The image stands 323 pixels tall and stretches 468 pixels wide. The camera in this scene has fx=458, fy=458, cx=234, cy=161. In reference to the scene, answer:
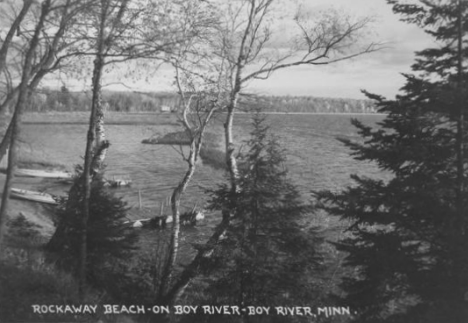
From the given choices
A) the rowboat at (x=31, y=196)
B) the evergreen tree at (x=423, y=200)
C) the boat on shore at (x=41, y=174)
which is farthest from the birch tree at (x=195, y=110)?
the boat on shore at (x=41, y=174)

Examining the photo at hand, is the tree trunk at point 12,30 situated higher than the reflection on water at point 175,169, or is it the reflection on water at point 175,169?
the tree trunk at point 12,30

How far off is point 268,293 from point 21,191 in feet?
64.9

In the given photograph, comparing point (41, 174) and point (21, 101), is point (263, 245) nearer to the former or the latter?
point (21, 101)

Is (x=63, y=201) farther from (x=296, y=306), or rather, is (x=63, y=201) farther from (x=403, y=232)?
(x=403, y=232)

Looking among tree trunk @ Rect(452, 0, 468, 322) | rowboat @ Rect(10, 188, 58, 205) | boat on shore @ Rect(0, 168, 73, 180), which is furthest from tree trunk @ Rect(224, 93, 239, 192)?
boat on shore @ Rect(0, 168, 73, 180)

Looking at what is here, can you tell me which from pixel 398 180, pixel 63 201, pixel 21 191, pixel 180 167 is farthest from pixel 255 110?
pixel 180 167

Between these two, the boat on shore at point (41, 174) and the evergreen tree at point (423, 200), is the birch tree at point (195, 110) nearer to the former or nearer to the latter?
the evergreen tree at point (423, 200)

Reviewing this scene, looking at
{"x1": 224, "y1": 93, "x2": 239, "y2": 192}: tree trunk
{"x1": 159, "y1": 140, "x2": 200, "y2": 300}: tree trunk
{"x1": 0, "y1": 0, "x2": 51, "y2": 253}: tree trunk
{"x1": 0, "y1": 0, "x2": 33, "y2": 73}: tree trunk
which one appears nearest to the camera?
{"x1": 0, "y1": 0, "x2": 51, "y2": 253}: tree trunk

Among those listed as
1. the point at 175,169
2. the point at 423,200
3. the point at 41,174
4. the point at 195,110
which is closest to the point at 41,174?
the point at 41,174

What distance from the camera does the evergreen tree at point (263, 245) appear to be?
10000mm

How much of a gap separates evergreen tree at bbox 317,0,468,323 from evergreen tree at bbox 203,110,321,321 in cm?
90

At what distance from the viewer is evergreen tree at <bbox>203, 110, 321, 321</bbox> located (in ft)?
32.8

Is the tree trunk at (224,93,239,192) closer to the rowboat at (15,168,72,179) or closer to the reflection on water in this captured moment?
the reflection on water

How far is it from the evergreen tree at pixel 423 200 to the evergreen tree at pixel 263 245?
0.90m
